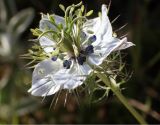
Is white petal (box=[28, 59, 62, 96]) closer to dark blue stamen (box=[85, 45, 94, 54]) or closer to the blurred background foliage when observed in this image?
dark blue stamen (box=[85, 45, 94, 54])

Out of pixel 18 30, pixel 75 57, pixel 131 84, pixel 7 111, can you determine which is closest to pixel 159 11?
pixel 131 84

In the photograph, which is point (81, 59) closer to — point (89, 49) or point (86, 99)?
point (89, 49)

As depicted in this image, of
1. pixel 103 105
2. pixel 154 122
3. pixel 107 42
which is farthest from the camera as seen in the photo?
pixel 103 105

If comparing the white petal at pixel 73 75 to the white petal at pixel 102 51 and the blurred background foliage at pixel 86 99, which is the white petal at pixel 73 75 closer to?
the white petal at pixel 102 51

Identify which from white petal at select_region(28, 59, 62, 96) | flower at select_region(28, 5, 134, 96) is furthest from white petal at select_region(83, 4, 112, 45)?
white petal at select_region(28, 59, 62, 96)

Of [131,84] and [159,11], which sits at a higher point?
[159,11]

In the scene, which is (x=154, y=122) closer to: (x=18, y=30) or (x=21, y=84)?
(x=21, y=84)

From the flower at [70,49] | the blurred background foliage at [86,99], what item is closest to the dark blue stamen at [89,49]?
the flower at [70,49]
